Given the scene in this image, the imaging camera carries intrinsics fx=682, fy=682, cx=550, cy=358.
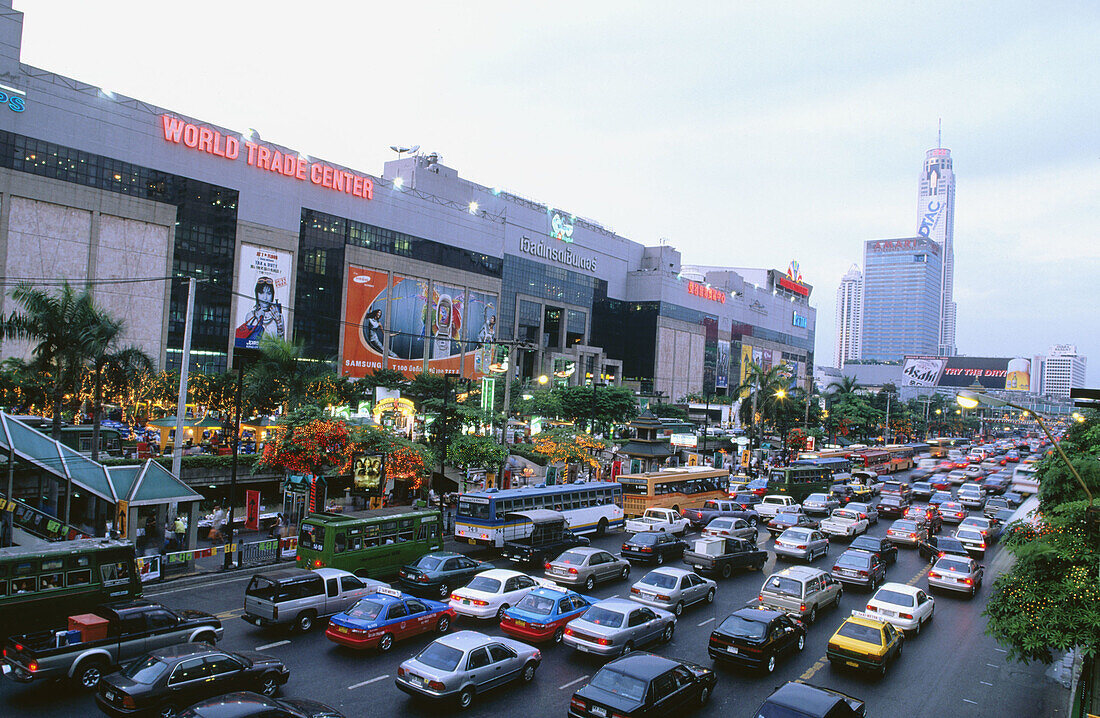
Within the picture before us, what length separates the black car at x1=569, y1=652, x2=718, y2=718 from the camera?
12891 mm

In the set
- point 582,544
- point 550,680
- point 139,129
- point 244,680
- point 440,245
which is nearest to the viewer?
point 244,680

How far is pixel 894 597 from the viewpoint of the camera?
21453mm

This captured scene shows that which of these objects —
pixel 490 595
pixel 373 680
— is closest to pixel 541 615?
pixel 490 595

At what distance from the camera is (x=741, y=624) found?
692 inches

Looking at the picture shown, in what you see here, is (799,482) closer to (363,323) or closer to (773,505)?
(773,505)

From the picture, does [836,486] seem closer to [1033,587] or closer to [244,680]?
[1033,587]

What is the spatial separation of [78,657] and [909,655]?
67.8 feet

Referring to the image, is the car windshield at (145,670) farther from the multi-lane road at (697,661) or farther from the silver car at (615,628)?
the silver car at (615,628)

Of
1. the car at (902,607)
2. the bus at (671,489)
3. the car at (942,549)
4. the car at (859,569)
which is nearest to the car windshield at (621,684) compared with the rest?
the car at (902,607)

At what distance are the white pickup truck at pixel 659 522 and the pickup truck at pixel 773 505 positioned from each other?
21.9ft

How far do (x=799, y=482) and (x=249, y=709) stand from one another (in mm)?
43492

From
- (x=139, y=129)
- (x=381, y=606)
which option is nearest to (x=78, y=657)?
(x=381, y=606)

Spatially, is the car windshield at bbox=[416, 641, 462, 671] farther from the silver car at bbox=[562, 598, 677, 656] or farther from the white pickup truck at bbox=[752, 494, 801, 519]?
the white pickup truck at bbox=[752, 494, 801, 519]

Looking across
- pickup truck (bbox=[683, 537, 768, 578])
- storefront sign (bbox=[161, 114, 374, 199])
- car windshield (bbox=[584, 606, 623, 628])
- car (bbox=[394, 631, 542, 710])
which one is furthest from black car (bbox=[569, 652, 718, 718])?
storefront sign (bbox=[161, 114, 374, 199])
